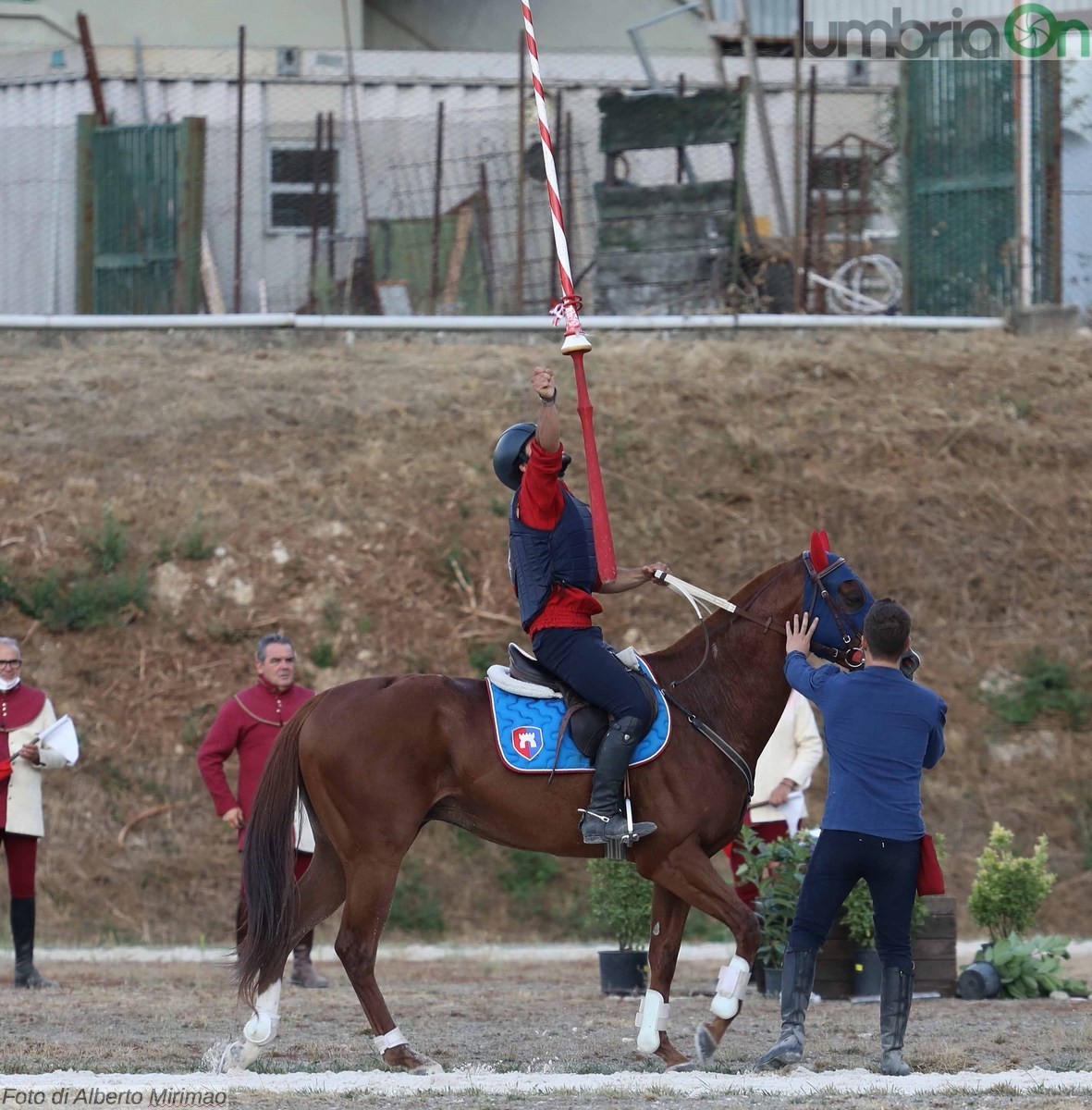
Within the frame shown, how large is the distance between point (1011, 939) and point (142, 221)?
13623 millimetres

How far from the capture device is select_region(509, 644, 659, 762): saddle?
7230 mm

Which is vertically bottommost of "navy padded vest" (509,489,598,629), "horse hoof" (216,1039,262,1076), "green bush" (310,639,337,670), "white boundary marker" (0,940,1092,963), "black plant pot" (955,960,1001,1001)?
"white boundary marker" (0,940,1092,963)

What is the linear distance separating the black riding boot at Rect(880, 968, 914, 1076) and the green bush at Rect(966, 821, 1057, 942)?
148 inches

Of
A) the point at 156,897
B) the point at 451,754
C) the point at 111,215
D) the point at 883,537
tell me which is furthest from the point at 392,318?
the point at 451,754

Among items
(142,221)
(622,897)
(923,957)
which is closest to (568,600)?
(622,897)

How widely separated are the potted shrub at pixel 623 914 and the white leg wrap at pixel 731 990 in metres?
2.98

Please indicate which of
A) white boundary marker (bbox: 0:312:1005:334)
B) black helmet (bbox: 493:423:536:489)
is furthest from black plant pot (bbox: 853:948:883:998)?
white boundary marker (bbox: 0:312:1005:334)

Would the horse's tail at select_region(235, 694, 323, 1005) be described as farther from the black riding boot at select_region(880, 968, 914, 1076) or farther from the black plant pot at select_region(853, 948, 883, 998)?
the black plant pot at select_region(853, 948, 883, 998)

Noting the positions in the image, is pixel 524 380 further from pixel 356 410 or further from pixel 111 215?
pixel 111 215

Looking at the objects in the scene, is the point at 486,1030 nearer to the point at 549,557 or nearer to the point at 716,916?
the point at 716,916

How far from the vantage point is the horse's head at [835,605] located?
286 inches

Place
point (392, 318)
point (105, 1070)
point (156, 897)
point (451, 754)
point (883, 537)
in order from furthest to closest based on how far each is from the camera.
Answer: point (392, 318)
point (883, 537)
point (156, 897)
point (451, 754)
point (105, 1070)

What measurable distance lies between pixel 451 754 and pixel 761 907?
122 inches

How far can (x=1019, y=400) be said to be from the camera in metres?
17.9
